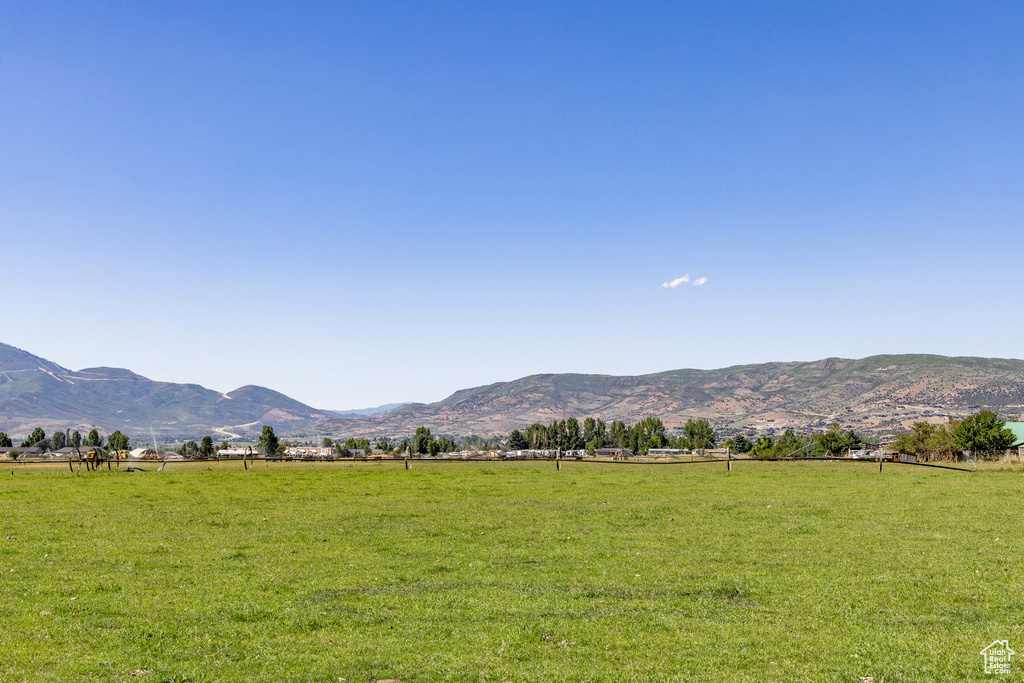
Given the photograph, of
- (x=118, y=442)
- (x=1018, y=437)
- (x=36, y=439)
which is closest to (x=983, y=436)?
(x=1018, y=437)

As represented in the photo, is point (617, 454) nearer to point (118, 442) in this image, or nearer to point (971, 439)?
point (971, 439)

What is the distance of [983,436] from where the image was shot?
8906cm

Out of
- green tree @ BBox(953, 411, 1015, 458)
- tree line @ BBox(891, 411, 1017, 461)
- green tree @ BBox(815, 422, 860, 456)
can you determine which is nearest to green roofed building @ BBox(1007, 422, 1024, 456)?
tree line @ BBox(891, 411, 1017, 461)

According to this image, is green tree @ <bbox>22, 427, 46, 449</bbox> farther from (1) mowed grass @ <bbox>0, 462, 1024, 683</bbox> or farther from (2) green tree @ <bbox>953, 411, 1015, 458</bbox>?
(2) green tree @ <bbox>953, 411, 1015, 458</bbox>

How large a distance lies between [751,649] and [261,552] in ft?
51.8

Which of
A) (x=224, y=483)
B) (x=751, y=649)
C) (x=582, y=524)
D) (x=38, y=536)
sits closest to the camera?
(x=751, y=649)

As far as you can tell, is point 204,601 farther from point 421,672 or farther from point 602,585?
point 602,585

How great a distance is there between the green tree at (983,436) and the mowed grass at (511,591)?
69.2 metres

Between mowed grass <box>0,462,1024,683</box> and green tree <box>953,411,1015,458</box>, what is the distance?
227 feet

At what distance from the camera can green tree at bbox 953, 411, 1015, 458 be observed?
88750 mm

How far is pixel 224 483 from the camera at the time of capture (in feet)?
153

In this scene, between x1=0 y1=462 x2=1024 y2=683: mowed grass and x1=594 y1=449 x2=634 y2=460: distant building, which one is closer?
x1=0 y1=462 x2=1024 y2=683: mowed grass

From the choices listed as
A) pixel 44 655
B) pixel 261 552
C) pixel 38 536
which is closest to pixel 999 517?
pixel 261 552

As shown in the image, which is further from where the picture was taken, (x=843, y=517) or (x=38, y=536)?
(x=843, y=517)
